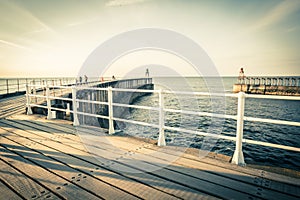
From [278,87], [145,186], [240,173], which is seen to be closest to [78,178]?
[145,186]

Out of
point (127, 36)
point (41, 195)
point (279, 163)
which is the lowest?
point (279, 163)

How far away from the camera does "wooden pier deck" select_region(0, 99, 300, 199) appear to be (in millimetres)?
2041

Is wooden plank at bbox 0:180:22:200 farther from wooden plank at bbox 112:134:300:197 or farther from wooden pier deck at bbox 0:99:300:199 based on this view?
wooden plank at bbox 112:134:300:197

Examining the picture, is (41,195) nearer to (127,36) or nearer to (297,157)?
(297,157)

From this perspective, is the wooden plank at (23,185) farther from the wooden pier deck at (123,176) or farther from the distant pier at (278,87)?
the distant pier at (278,87)

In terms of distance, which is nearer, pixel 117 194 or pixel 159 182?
pixel 117 194

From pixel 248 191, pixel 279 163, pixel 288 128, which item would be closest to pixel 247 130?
pixel 288 128

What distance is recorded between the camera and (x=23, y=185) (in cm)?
220

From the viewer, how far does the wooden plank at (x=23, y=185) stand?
202 cm

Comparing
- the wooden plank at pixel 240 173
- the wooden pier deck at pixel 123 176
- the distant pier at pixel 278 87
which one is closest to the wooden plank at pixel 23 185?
the wooden pier deck at pixel 123 176

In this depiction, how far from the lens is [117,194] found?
202 cm

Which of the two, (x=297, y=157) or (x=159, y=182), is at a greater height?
(x=159, y=182)

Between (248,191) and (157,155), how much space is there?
1.47 metres

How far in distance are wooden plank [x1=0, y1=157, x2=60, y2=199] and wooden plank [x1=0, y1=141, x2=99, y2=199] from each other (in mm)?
62
